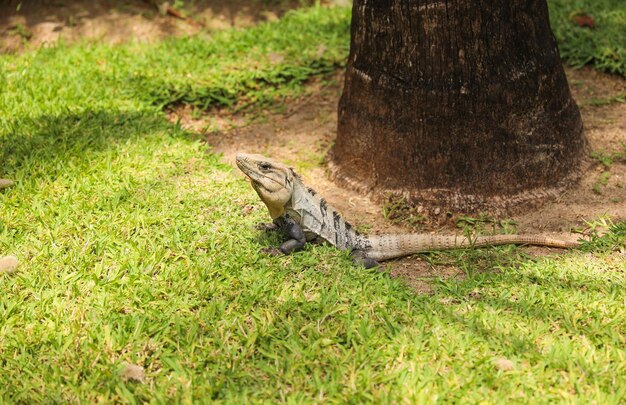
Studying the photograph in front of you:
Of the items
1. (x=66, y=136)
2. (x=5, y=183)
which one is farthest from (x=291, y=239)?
(x=66, y=136)

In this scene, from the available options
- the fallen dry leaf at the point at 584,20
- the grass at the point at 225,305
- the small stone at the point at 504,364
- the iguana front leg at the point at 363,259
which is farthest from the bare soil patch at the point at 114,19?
the small stone at the point at 504,364

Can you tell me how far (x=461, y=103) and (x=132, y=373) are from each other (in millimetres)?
2891

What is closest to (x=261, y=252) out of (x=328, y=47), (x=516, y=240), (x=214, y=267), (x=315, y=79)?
(x=214, y=267)

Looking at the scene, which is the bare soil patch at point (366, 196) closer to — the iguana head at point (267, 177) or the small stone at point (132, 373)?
the iguana head at point (267, 177)

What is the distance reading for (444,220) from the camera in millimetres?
5031

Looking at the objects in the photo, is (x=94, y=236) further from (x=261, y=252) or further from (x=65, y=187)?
(x=261, y=252)

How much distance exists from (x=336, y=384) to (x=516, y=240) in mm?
1876

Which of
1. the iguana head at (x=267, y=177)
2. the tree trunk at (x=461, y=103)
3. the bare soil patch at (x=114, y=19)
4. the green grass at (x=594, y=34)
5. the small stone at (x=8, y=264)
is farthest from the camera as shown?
the bare soil patch at (x=114, y=19)

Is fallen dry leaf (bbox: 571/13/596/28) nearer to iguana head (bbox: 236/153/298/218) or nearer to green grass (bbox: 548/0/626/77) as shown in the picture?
green grass (bbox: 548/0/626/77)

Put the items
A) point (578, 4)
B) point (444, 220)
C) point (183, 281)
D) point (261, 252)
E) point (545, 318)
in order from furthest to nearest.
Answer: point (578, 4) < point (444, 220) < point (261, 252) < point (183, 281) < point (545, 318)

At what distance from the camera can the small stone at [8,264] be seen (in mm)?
4219

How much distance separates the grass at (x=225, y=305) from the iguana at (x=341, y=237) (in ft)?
0.31

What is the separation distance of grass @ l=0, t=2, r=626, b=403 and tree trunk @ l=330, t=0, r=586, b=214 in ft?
2.35

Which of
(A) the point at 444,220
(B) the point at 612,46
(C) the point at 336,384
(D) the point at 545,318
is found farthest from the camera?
(B) the point at 612,46
